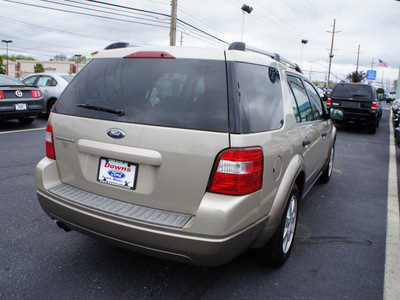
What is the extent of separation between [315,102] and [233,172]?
2.61 m

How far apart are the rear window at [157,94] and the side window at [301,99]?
1.28m

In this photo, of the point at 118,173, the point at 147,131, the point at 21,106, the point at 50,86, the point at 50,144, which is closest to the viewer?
the point at 147,131

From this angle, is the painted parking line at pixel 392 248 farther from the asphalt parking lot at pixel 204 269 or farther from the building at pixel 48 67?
the building at pixel 48 67

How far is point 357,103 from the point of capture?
11.7 metres

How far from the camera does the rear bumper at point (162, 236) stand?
6.77 ft

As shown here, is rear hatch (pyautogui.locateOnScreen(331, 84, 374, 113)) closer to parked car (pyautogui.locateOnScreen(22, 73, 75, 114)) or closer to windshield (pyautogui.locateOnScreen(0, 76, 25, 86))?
parked car (pyautogui.locateOnScreen(22, 73, 75, 114))

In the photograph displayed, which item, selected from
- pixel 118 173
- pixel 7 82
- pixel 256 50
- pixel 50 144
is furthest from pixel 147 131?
pixel 7 82

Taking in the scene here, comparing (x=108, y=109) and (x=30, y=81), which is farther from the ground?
(x=30, y=81)

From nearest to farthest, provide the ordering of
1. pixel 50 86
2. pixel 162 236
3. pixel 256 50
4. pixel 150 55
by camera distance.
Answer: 1. pixel 162 236
2. pixel 150 55
3. pixel 256 50
4. pixel 50 86

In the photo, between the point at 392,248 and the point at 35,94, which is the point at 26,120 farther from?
the point at 392,248

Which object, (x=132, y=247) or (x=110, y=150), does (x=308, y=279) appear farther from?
(x=110, y=150)

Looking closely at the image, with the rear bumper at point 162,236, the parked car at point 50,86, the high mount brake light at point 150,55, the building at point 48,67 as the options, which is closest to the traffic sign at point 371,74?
the building at point 48,67

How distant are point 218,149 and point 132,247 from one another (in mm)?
867

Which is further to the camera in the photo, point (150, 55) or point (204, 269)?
point (204, 269)
